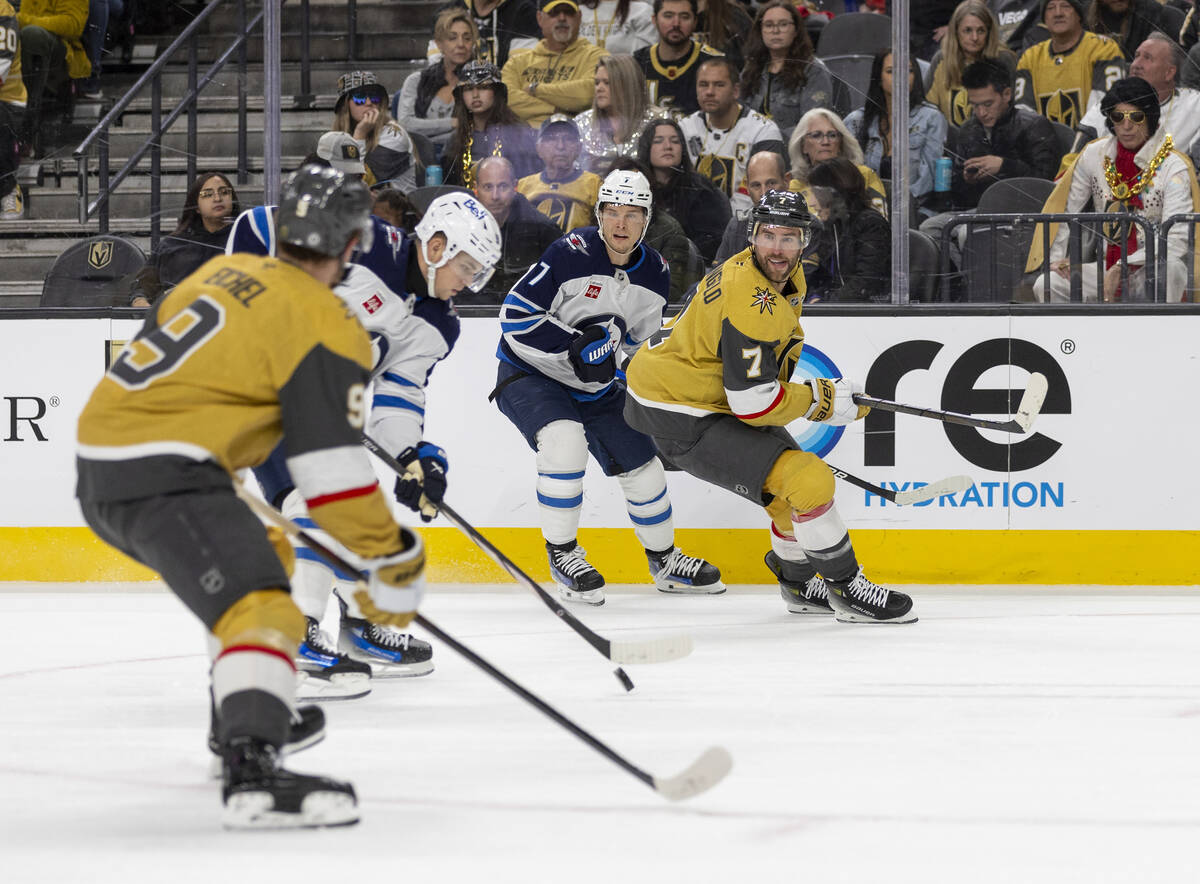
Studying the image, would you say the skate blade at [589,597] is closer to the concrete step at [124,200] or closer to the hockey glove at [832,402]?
the hockey glove at [832,402]

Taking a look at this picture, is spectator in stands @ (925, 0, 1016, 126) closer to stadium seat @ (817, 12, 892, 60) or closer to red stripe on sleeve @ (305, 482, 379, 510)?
stadium seat @ (817, 12, 892, 60)

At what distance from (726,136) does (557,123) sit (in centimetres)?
60

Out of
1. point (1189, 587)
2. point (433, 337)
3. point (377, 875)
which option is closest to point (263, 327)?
point (377, 875)

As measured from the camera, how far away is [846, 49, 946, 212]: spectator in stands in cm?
507

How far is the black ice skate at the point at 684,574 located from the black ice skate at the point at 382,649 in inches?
62.4

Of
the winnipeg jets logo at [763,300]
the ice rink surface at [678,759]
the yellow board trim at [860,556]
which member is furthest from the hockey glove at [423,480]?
the yellow board trim at [860,556]

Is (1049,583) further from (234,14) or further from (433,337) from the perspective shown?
(234,14)

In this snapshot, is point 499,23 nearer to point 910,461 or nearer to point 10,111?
point 10,111

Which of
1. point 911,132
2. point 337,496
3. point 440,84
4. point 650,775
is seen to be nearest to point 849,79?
point 911,132

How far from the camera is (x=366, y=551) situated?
2135mm

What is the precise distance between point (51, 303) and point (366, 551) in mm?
3518

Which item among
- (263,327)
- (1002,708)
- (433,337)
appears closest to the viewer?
(263,327)

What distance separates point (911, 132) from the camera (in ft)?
16.6

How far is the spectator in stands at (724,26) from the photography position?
533 centimetres
